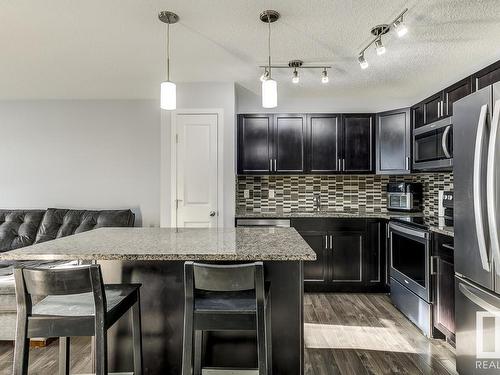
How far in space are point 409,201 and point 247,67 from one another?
2.48 meters

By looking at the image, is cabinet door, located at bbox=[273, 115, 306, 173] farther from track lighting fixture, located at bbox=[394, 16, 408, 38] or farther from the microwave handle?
track lighting fixture, located at bbox=[394, 16, 408, 38]

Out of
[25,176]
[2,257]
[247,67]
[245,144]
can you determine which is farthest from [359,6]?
[25,176]

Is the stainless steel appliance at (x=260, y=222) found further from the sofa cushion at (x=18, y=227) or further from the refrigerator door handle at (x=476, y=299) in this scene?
the sofa cushion at (x=18, y=227)

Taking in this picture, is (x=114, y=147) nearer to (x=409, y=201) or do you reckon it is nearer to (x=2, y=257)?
(x=2, y=257)

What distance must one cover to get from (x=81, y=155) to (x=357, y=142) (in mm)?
3511

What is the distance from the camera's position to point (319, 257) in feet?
11.9

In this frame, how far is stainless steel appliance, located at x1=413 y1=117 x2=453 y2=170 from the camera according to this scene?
105 inches

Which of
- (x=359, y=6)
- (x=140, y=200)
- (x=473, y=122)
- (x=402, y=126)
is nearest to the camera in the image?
(x=473, y=122)

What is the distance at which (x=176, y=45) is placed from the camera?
2.54 metres

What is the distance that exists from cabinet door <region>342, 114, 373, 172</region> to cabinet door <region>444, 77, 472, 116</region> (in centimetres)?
109

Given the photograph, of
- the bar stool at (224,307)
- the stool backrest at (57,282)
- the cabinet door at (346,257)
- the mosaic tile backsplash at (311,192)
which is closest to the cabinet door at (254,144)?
the mosaic tile backsplash at (311,192)

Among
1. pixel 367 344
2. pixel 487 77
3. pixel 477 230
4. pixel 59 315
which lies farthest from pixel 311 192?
pixel 59 315

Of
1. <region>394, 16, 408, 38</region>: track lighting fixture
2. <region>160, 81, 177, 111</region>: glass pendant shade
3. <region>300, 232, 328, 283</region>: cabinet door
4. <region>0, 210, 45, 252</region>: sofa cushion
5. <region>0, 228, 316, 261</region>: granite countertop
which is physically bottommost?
<region>300, 232, 328, 283</region>: cabinet door

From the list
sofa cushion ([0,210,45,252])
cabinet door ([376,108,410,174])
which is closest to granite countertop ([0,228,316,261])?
Result: sofa cushion ([0,210,45,252])
